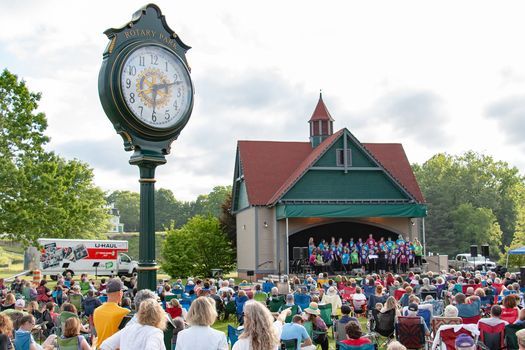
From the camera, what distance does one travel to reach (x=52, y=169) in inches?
958

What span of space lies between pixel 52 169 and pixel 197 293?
1232 centimetres

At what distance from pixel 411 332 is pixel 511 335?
1.67 meters

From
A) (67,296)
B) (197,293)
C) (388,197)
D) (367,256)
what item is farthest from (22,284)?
(388,197)

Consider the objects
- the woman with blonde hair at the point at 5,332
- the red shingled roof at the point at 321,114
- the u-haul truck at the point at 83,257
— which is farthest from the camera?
the red shingled roof at the point at 321,114

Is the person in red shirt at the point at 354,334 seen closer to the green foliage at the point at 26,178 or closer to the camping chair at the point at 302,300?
the camping chair at the point at 302,300

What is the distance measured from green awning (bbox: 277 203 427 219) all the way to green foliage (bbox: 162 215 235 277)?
245 inches

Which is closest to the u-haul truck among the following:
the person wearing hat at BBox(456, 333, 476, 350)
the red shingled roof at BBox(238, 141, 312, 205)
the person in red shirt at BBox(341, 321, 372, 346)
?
the red shingled roof at BBox(238, 141, 312, 205)

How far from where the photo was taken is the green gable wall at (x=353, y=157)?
30.6 m

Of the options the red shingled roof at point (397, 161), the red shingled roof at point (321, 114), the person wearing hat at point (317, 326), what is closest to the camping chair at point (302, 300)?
the person wearing hat at point (317, 326)

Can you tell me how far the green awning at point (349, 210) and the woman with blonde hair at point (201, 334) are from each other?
921 inches

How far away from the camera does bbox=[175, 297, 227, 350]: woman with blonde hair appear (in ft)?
15.2

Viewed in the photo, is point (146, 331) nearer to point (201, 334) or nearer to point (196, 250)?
point (201, 334)

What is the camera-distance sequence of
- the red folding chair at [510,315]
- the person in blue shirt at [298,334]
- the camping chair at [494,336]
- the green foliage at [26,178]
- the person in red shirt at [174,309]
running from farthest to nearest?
1. the green foliage at [26,178]
2. the person in red shirt at [174,309]
3. the red folding chair at [510,315]
4. the camping chair at [494,336]
5. the person in blue shirt at [298,334]

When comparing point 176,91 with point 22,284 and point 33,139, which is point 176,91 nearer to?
point 22,284
